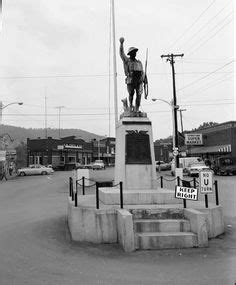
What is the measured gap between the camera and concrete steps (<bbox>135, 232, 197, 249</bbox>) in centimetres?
908

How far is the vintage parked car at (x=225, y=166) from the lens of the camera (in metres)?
41.2

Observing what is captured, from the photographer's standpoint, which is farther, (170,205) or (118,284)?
(170,205)

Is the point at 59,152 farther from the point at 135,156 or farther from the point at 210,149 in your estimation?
the point at 135,156

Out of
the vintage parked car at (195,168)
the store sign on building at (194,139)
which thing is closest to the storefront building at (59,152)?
the store sign on building at (194,139)

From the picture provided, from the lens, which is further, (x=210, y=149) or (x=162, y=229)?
(x=210, y=149)

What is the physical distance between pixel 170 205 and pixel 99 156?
90.0 meters

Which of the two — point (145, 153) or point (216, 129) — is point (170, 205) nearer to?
point (145, 153)

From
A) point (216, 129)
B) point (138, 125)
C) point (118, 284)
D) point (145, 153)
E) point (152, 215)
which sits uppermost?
point (216, 129)

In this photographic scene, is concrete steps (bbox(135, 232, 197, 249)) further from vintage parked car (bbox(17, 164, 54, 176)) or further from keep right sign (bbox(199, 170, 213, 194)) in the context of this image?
vintage parked car (bbox(17, 164, 54, 176))

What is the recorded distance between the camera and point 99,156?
100875 millimetres

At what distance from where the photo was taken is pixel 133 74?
13805 mm

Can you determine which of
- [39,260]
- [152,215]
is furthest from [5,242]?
[152,215]

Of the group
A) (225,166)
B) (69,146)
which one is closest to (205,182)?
(225,166)

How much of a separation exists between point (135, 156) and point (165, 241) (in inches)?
162
